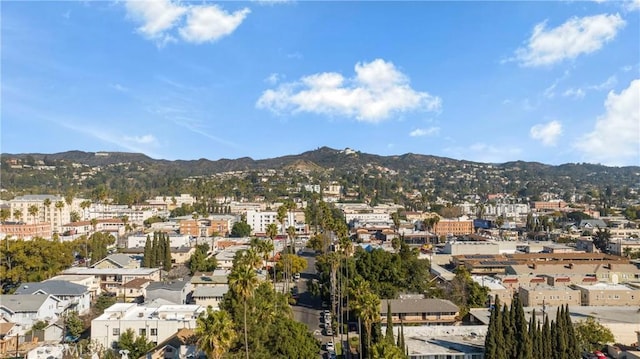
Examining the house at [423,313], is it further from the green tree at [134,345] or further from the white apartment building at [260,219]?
the white apartment building at [260,219]

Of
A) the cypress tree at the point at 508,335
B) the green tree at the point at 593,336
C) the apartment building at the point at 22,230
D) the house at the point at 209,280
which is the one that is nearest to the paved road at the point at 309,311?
the house at the point at 209,280

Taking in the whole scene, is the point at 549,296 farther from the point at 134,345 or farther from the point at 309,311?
the point at 134,345

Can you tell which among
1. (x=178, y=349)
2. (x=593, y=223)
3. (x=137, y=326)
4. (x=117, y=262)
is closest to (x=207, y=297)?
(x=137, y=326)

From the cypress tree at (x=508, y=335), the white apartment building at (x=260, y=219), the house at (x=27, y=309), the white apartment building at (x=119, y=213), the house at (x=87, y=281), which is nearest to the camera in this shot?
the cypress tree at (x=508, y=335)

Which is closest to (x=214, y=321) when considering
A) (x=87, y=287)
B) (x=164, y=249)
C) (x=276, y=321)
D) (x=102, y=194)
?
(x=276, y=321)

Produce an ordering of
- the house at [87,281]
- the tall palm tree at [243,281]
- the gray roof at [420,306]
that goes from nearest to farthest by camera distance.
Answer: the tall palm tree at [243,281]
the gray roof at [420,306]
the house at [87,281]

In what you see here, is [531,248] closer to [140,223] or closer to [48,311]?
[48,311]
